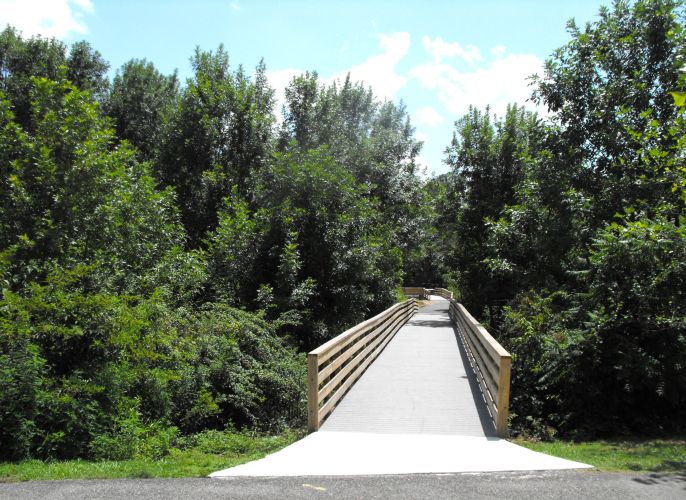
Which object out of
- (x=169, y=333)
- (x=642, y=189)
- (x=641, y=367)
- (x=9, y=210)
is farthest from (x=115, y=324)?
(x=642, y=189)

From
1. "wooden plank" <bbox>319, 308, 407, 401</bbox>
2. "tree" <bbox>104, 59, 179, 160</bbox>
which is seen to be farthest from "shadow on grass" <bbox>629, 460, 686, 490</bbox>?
"tree" <bbox>104, 59, 179, 160</bbox>

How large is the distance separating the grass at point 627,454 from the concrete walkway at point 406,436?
0.47m

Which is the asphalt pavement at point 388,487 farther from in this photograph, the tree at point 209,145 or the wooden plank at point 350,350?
the tree at point 209,145

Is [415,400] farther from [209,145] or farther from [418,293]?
[418,293]

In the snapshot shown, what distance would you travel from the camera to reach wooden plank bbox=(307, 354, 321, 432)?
653cm

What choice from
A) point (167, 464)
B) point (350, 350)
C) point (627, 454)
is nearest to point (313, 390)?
point (167, 464)

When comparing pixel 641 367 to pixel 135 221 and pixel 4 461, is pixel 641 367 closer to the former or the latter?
pixel 4 461

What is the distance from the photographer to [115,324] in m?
7.74

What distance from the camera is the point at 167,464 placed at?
5480 millimetres

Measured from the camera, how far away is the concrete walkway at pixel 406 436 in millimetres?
5125

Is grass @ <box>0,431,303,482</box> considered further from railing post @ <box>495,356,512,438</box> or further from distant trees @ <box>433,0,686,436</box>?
distant trees @ <box>433,0,686,436</box>

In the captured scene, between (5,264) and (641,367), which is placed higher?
(5,264)

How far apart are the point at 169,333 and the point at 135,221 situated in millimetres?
5133

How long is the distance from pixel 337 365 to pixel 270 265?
8047 mm
